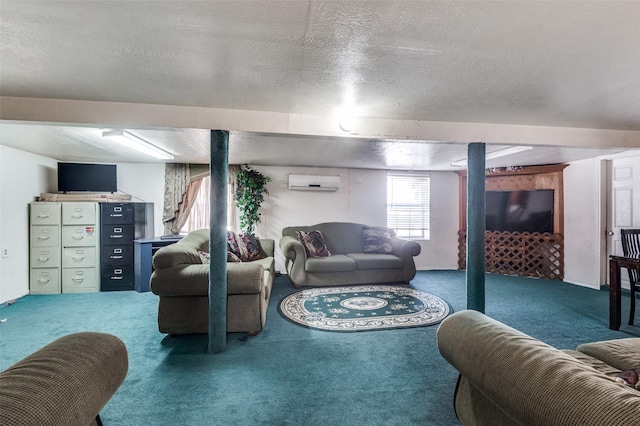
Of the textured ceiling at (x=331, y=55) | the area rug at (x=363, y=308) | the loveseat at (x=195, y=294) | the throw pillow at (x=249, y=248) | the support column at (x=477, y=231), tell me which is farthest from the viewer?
the throw pillow at (x=249, y=248)

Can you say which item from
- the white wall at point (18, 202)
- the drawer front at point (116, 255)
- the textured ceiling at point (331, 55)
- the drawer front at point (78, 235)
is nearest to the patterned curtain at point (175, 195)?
the drawer front at point (116, 255)

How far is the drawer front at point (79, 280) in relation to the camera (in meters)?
4.05

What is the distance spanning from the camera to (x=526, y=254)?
200 inches

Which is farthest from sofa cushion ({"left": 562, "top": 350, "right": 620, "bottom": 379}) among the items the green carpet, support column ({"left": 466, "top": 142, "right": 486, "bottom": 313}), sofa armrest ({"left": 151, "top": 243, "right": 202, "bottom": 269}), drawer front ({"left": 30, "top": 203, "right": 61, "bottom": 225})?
drawer front ({"left": 30, "top": 203, "right": 61, "bottom": 225})

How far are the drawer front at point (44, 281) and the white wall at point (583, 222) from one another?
8013 mm

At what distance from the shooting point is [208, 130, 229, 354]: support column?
2352 mm

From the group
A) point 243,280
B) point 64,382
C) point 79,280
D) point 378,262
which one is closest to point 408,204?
point 378,262

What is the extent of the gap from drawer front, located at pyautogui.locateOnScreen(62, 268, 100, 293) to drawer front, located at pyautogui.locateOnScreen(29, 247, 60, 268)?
18 cm

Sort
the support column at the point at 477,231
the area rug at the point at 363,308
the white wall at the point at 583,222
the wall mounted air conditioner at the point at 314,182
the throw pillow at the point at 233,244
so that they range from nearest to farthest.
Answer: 1. the support column at the point at 477,231
2. the area rug at the point at 363,308
3. the throw pillow at the point at 233,244
4. the white wall at the point at 583,222
5. the wall mounted air conditioner at the point at 314,182

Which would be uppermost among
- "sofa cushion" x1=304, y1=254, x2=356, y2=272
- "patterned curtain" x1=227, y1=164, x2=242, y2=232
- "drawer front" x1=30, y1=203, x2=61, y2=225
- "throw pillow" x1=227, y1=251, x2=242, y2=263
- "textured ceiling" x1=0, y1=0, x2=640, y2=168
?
"textured ceiling" x1=0, y1=0, x2=640, y2=168

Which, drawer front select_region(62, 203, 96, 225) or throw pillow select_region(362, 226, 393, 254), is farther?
throw pillow select_region(362, 226, 393, 254)

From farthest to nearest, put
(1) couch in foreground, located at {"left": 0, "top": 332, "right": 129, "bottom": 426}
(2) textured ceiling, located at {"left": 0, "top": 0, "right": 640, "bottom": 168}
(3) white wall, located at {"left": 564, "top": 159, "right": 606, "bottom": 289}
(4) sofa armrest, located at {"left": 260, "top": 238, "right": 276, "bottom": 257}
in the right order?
(4) sofa armrest, located at {"left": 260, "top": 238, "right": 276, "bottom": 257} → (3) white wall, located at {"left": 564, "top": 159, "right": 606, "bottom": 289} → (2) textured ceiling, located at {"left": 0, "top": 0, "right": 640, "bottom": 168} → (1) couch in foreground, located at {"left": 0, "top": 332, "right": 129, "bottom": 426}

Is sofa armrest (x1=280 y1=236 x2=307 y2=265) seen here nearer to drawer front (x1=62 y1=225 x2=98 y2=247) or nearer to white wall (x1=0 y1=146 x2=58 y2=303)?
drawer front (x1=62 y1=225 x2=98 y2=247)

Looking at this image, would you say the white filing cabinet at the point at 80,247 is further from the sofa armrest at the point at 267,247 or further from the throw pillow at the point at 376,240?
the throw pillow at the point at 376,240
